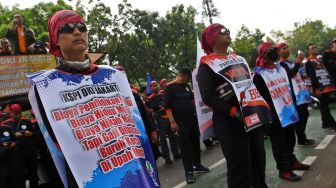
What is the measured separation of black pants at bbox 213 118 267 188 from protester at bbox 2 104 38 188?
3.55 m

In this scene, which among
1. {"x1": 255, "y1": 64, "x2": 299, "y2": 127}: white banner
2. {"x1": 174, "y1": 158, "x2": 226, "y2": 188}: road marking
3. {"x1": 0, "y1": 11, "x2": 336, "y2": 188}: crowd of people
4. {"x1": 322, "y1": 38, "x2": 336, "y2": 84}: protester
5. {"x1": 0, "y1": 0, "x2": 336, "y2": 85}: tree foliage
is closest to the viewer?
{"x1": 0, "y1": 11, "x2": 336, "y2": 188}: crowd of people

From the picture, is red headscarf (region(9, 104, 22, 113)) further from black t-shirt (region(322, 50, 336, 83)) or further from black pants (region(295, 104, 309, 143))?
black t-shirt (region(322, 50, 336, 83))

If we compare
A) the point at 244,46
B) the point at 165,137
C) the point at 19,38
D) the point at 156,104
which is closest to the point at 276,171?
the point at 165,137

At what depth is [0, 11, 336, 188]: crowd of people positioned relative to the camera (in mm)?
2625

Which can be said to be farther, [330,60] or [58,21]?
[330,60]

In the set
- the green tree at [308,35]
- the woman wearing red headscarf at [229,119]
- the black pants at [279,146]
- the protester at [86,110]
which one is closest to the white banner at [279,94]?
the black pants at [279,146]

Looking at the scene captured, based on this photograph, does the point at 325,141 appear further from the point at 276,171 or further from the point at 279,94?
the point at 279,94

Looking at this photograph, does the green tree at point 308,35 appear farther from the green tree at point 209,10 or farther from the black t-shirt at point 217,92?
the black t-shirt at point 217,92

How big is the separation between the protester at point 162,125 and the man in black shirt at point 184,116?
6.33ft

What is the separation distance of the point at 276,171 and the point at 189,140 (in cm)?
156

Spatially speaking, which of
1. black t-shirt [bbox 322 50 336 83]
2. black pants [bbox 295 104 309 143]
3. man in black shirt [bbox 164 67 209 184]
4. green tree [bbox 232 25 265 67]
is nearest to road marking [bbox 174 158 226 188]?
man in black shirt [bbox 164 67 209 184]

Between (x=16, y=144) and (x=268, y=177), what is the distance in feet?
12.7

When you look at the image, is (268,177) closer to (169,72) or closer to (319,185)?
(319,185)

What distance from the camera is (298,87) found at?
20.9ft
